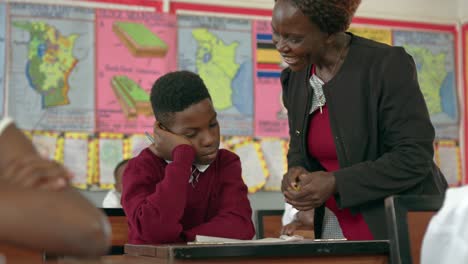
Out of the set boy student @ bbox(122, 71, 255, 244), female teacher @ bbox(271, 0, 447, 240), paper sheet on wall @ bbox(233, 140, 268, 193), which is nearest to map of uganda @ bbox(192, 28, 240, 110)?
paper sheet on wall @ bbox(233, 140, 268, 193)

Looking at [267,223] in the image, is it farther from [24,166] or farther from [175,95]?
[24,166]

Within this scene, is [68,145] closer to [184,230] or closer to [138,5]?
[138,5]

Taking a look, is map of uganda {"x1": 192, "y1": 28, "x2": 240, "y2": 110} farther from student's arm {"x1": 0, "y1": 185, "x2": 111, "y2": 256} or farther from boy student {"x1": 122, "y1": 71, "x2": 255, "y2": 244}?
student's arm {"x1": 0, "y1": 185, "x2": 111, "y2": 256}

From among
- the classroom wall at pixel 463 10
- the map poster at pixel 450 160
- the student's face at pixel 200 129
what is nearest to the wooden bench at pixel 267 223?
the student's face at pixel 200 129

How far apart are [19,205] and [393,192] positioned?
51.9 inches

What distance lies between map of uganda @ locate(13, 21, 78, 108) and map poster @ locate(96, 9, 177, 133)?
18 cm

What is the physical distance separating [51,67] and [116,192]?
824mm

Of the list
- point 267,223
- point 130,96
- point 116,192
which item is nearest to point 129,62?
point 130,96

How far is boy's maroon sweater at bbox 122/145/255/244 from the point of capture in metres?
2.03

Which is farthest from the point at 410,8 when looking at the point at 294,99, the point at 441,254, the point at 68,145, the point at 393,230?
the point at 441,254

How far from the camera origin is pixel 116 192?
4012 mm

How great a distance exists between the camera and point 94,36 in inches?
169

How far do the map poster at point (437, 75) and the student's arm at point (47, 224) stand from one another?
4.37 meters

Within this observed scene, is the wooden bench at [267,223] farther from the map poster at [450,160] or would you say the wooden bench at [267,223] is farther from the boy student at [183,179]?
the map poster at [450,160]
